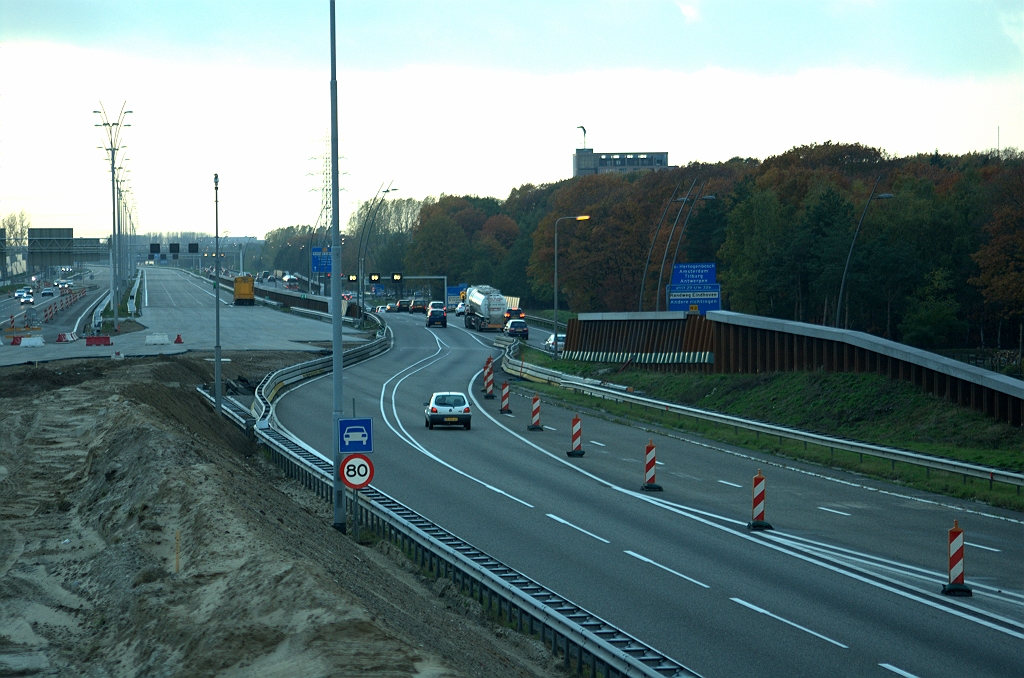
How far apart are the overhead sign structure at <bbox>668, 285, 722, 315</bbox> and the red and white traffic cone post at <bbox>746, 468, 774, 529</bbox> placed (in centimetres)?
3329

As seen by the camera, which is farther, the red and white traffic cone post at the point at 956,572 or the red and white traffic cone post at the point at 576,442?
the red and white traffic cone post at the point at 576,442

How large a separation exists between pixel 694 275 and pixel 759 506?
33922 millimetres

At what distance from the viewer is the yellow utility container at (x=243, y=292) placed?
121 meters

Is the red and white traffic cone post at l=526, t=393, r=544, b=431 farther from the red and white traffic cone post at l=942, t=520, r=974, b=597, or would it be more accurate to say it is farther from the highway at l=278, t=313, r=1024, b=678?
the red and white traffic cone post at l=942, t=520, r=974, b=597

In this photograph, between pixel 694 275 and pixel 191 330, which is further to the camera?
Answer: pixel 191 330

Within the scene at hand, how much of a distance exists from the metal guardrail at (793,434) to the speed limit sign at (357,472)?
49.0ft

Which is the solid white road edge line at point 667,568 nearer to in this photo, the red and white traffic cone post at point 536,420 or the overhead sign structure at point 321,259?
the red and white traffic cone post at point 536,420

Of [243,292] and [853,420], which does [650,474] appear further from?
[243,292]

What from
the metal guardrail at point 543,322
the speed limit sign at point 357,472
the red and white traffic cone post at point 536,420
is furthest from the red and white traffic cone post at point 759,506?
the metal guardrail at point 543,322

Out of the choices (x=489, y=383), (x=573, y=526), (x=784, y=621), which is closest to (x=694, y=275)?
(x=489, y=383)

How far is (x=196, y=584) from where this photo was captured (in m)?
14.0

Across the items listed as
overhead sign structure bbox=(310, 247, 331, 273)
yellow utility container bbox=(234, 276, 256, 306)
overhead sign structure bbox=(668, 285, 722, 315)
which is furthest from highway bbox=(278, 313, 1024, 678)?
yellow utility container bbox=(234, 276, 256, 306)

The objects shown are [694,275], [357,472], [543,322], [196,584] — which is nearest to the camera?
Result: [196,584]

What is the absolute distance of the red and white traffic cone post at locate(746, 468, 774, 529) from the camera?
21.6 m
